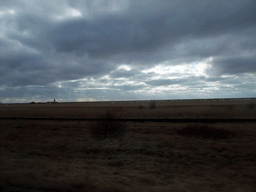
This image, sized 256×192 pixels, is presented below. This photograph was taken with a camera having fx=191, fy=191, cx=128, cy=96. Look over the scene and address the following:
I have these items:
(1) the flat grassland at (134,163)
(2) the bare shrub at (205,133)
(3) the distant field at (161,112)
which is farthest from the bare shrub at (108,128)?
(2) the bare shrub at (205,133)

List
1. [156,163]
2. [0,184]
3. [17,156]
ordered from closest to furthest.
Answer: [0,184] < [156,163] < [17,156]

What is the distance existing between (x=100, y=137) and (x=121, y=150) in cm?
Answer: 325

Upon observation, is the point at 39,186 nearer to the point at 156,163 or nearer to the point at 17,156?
the point at 156,163

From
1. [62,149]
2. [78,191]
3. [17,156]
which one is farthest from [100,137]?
[78,191]

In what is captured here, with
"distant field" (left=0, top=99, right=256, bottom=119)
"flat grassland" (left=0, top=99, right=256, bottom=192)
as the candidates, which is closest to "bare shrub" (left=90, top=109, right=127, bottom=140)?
"flat grassland" (left=0, top=99, right=256, bottom=192)

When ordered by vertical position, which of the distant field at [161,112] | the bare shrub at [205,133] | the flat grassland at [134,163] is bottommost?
the flat grassland at [134,163]

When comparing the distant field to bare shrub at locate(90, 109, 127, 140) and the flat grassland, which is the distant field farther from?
the flat grassland

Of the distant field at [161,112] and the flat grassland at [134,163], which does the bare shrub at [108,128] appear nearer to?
the flat grassland at [134,163]

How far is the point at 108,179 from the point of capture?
20.3 ft

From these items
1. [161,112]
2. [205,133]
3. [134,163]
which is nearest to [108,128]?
[134,163]

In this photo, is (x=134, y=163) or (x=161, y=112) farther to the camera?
(x=161, y=112)

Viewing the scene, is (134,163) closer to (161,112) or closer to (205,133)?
(205,133)

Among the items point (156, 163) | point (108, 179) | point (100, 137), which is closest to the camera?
point (108, 179)

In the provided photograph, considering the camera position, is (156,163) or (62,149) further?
(62,149)
